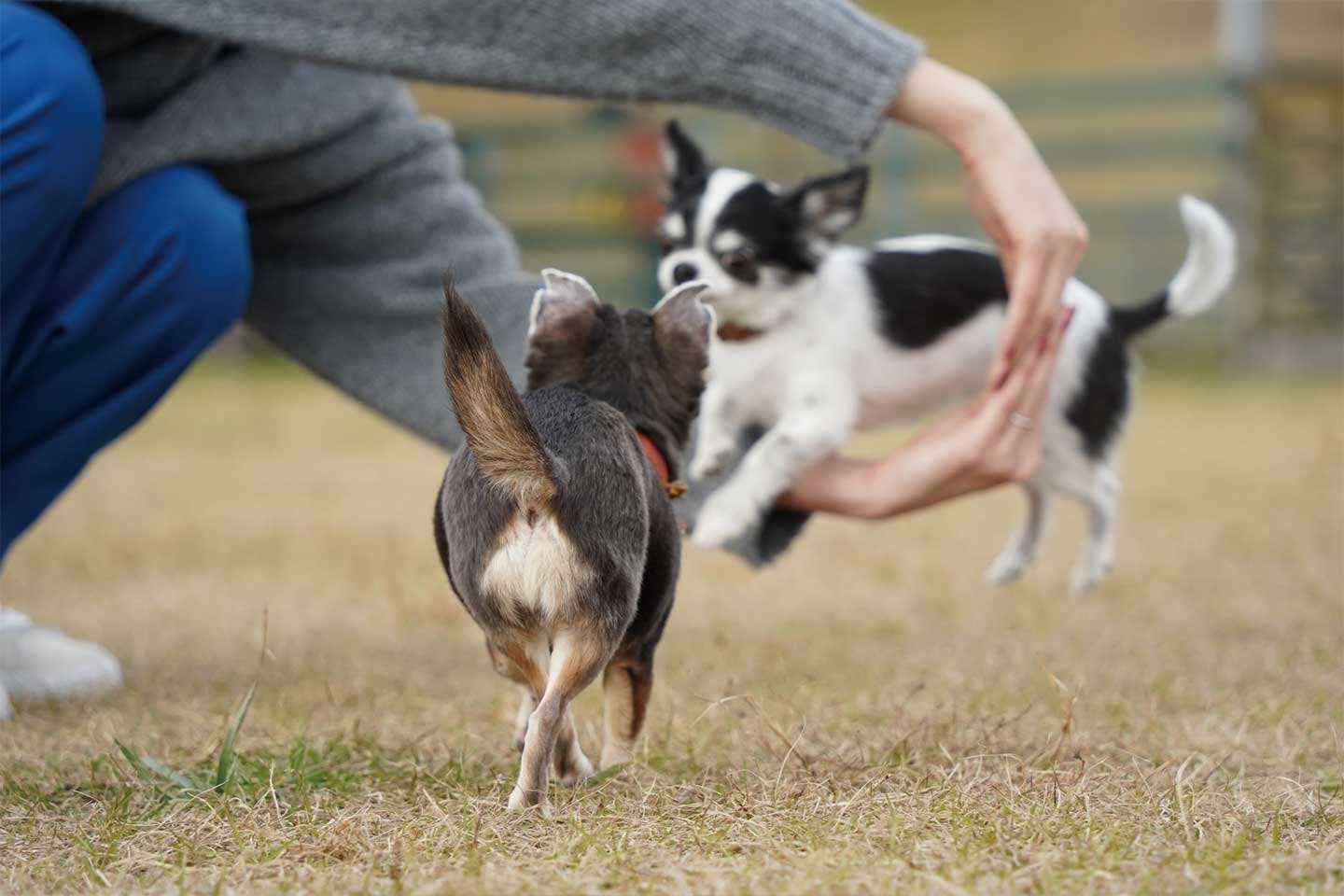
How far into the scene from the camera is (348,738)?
181 centimetres

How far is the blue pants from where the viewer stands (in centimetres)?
221

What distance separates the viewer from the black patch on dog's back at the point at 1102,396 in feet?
9.48

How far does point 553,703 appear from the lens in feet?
4.52

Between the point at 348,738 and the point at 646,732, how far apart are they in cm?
36

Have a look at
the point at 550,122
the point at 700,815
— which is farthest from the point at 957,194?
the point at 700,815

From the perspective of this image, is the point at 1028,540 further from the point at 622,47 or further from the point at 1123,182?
the point at 1123,182

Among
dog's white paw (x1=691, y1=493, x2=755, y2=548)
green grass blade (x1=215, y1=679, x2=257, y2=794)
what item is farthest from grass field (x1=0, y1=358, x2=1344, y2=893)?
dog's white paw (x1=691, y1=493, x2=755, y2=548)

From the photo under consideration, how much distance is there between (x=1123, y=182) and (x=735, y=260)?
8719 millimetres

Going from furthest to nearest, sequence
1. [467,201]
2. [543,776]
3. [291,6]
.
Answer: [467,201] < [291,6] < [543,776]

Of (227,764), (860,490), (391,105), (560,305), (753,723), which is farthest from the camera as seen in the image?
(391,105)

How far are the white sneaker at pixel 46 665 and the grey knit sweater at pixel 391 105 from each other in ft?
1.91

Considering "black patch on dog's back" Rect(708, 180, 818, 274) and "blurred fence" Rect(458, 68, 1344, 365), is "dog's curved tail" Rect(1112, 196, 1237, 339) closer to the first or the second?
"black patch on dog's back" Rect(708, 180, 818, 274)

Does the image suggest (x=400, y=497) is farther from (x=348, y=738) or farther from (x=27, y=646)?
(x=348, y=738)

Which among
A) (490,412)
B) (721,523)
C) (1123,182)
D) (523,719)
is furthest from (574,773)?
(1123,182)
